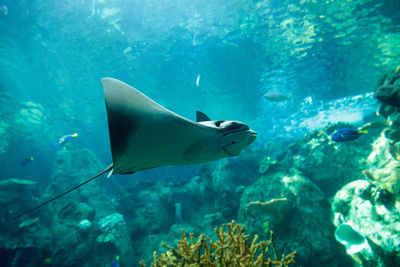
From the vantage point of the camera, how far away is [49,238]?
7523mm

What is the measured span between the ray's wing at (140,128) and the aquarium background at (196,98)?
441 centimetres

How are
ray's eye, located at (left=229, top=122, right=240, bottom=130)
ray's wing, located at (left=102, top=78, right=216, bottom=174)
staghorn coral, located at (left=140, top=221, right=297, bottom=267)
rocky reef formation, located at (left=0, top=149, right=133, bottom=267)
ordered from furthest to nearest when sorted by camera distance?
rocky reef formation, located at (left=0, top=149, right=133, bottom=267) < staghorn coral, located at (left=140, top=221, right=297, bottom=267) < ray's eye, located at (left=229, top=122, right=240, bottom=130) < ray's wing, located at (left=102, top=78, right=216, bottom=174)

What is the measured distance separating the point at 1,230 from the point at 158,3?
43.6ft

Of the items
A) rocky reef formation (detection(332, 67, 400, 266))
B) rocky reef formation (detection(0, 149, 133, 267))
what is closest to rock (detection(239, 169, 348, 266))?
rocky reef formation (detection(332, 67, 400, 266))

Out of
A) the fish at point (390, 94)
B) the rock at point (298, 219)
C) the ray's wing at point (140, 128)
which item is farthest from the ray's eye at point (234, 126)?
the fish at point (390, 94)

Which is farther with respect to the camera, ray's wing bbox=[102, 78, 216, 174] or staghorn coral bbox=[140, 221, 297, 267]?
staghorn coral bbox=[140, 221, 297, 267]

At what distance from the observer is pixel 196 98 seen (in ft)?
67.4

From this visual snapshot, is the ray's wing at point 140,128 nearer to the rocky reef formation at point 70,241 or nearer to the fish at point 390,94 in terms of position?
the fish at point 390,94

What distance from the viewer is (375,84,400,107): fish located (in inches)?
207

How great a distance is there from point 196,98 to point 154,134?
19.1 m

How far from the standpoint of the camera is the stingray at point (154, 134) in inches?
65.6

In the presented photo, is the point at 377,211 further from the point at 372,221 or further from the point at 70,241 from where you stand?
the point at 70,241

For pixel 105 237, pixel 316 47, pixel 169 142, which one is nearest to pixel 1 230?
pixel 105 237

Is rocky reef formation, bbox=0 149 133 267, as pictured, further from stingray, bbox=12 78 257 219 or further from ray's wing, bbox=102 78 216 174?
ray's wing, bbox=102 78 216 174
